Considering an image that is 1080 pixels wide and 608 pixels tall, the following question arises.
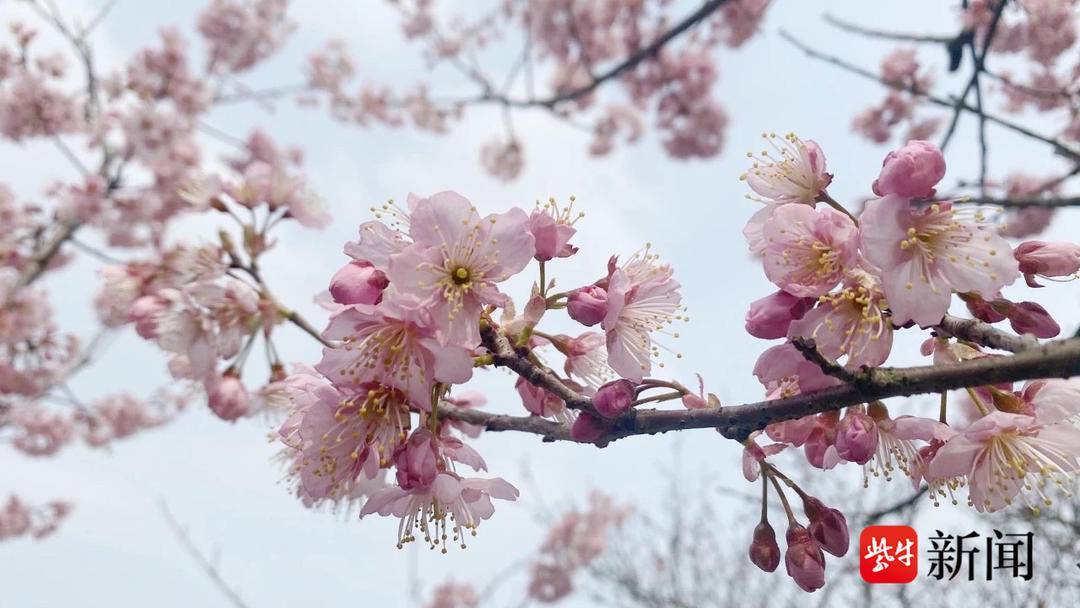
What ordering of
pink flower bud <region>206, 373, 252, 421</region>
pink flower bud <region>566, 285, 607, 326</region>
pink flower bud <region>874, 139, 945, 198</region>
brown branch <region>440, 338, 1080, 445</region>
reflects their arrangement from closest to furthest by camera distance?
1. brown branch <region>440, 338, 1080, 445</region>
2. pink flower bud <region>874, 139, 945, 198</region>
3. pink flower bud <region>566, 285, 607, 326</region>
4. pink flower bud <region>206, 373, 252, 421</region>

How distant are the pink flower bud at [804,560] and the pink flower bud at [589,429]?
487 millimetres

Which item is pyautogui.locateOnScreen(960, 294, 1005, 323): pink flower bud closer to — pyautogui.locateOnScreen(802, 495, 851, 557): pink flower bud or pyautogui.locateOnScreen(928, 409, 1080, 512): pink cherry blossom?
pyautogui.locateOnScreen(928, 409, 1080, 512): pink cherry blossom

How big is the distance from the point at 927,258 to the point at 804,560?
23.3 inches

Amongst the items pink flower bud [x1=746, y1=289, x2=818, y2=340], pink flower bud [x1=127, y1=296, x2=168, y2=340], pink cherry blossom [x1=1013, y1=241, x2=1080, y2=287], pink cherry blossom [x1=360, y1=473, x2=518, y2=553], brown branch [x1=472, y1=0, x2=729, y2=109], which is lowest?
pink cherry blossom [x1=360, y1=473, x2=518, y2=553]

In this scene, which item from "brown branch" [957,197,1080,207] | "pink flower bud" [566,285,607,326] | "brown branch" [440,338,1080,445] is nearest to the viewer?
"brown branch" [440,338,1080,445]

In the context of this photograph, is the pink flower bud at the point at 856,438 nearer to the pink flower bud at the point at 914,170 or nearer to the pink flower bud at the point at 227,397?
the pink flower bud at the point at 914,170

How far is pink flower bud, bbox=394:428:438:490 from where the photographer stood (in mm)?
1209

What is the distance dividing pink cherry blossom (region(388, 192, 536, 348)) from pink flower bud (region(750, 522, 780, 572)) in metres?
0.72

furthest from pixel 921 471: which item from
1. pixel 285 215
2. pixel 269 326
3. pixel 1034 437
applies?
pixel 285 215

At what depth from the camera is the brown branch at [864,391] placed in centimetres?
95

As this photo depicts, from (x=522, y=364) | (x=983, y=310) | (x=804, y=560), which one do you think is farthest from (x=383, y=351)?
(x=983, y=310)

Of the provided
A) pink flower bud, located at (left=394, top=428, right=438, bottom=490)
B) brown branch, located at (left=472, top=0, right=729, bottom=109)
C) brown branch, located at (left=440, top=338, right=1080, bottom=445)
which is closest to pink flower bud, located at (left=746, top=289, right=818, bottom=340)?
brown branch, located at (left=440, top=338, right=1080, bottom=445)

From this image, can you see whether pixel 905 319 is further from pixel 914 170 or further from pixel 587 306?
pixel 587 306

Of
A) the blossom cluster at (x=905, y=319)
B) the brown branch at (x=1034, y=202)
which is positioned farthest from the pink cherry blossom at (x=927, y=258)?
the brown branch at (x=1034, y=202)
